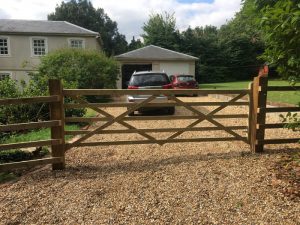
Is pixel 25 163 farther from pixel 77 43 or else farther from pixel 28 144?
pixel 77 43

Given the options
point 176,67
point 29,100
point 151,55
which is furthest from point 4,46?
point 29,100

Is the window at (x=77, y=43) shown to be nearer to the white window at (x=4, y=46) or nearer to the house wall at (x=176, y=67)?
the white window at (x=4, y=46)

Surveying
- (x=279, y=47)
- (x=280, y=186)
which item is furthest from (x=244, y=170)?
(x=279, y=47)

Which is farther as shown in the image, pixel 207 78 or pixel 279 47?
pixel 207 78

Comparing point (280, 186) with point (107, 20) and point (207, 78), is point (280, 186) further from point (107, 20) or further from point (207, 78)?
point (107, 20)

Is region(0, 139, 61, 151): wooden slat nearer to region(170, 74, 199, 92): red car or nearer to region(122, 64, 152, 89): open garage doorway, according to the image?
region(170, 74, 199, 92): red car

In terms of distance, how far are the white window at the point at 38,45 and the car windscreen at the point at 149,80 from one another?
18.4 metres

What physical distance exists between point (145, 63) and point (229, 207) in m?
24.7

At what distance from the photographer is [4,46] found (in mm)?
26281

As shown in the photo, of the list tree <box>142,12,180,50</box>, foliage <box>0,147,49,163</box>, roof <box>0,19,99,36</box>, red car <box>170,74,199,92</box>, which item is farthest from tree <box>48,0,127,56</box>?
foliage <box>0,147,49,163</box>

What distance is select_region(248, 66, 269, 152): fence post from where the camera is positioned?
5824 millimetres

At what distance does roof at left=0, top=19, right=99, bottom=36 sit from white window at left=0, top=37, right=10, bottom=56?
708 millimetres

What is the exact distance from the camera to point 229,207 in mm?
3820

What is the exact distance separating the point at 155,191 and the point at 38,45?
25755mm
